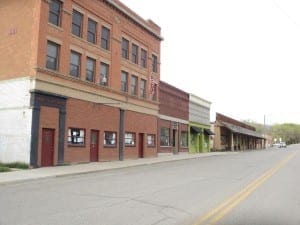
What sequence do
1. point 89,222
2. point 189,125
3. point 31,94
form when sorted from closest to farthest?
point 89,222, point 31,94, point 189,125

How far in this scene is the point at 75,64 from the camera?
30.2 m

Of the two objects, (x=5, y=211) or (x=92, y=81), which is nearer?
(x=5, y=211)

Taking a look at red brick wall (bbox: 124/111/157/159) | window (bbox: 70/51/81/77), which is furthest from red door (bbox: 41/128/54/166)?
red brick wall (bbox: 124/111/157/159)

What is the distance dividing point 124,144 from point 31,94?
11889 millimetres

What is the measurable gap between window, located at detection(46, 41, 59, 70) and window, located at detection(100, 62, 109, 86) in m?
5.46

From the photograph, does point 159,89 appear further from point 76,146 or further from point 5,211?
point 5,211

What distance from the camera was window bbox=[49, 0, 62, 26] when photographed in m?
27.8

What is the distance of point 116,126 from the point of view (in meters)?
35.0

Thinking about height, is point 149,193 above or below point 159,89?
below

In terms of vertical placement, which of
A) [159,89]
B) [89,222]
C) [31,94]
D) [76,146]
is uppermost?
[159,89]

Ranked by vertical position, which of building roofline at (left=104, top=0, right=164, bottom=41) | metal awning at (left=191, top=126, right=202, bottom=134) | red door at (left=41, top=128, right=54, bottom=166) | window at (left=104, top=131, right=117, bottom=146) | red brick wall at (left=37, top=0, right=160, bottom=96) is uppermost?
building roofline at (left=104, top=0, right=164, bottom=41)

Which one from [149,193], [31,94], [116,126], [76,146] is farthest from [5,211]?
Result: [116,126]

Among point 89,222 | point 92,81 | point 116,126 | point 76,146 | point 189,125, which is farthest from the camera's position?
point 189,125

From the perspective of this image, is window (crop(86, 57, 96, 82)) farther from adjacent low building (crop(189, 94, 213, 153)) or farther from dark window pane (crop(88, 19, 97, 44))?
adjacent low building (crop(189, 94, 213, 153))
